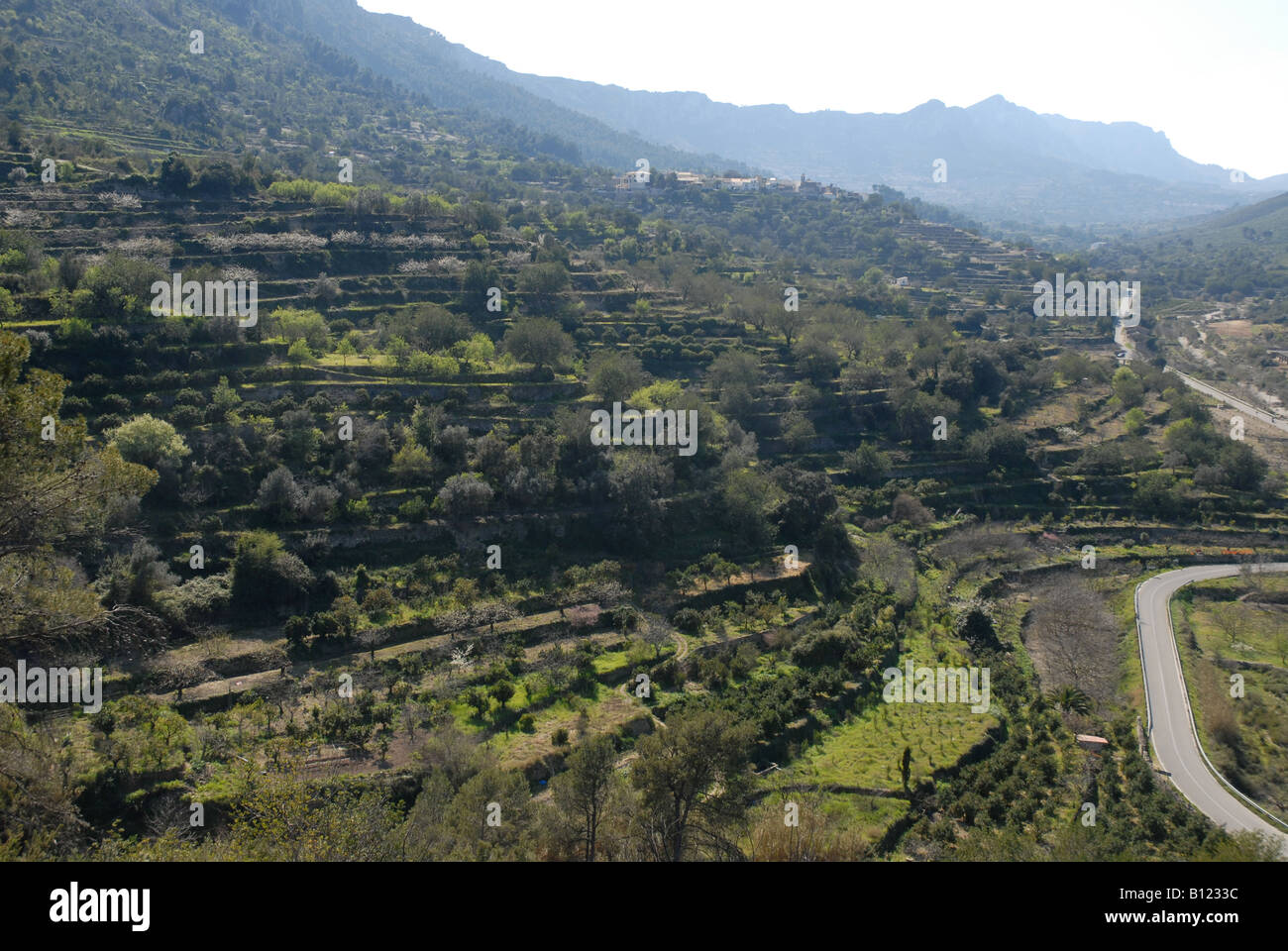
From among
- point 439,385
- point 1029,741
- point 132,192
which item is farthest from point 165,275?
point 1029,741

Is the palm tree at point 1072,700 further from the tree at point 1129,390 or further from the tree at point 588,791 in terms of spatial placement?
the tree at point 1129,390

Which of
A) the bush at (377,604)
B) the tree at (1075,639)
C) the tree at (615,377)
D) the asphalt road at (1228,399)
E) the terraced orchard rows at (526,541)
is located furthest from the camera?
the asphalt road at (1228,399)

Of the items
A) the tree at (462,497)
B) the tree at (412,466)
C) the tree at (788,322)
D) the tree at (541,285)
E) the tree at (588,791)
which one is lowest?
the tree at (588,791)

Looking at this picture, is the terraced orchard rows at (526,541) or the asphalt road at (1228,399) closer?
the terraced orchard rows at (526,541)

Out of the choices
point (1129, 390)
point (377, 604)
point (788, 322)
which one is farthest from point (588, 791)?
point (1129, 390)

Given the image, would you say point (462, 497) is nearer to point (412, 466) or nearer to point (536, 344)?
point (412, 466)

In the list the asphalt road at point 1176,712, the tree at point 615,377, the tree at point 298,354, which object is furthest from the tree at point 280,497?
the asphalt road at point 1176,712

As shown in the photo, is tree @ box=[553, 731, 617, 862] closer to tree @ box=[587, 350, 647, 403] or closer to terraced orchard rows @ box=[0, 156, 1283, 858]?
terraced orchard rows @ box=[0, 156, 1283, 858]

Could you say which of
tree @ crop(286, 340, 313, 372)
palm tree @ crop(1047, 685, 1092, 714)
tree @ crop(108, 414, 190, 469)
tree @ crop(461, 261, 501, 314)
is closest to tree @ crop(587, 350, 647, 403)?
tree @ crop(461, 261, 501, 314)
